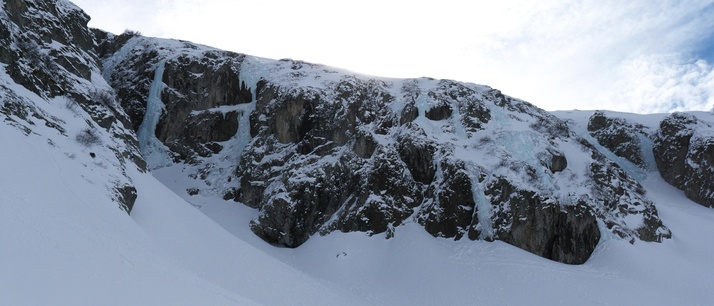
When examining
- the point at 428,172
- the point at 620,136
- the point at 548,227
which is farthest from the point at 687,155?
the point at 428,172

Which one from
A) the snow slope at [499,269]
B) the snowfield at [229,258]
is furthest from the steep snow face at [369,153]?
the snowfield at [229,258]

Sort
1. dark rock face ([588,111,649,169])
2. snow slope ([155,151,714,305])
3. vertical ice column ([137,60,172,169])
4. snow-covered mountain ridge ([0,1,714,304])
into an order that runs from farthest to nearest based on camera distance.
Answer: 1. dark rock face ([588,111,649,169])
2. vertical ice column ([137,60,172,169])
3. snow slope ([155,151,714,305])
4. snow-covered mountain ridge ([0,1,714,304])

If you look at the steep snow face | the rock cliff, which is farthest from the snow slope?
the steep snow face

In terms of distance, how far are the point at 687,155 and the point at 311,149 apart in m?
34.0

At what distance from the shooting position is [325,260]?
1339 inches

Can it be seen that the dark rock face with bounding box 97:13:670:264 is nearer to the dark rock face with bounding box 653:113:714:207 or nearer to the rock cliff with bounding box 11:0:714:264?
the rock cliff with bounding box 11:0:714:264

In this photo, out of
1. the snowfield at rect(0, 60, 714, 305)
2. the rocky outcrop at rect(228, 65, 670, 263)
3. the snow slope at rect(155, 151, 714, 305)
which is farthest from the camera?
the rocky outcrop at rect(228, 65, 670, 263)

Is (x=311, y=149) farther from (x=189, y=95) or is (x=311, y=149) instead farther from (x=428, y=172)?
(x=189, y=95)

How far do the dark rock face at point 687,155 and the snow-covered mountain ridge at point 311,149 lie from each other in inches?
4.9

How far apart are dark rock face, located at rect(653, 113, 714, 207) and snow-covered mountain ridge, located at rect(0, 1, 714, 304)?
0.12 meters

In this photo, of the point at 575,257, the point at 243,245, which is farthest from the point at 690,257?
the point at 243,245

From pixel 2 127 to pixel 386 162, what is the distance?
26.2 m

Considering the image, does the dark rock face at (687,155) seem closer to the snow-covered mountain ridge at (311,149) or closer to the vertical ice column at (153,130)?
the snow-covered mountain ridge at (311,149)

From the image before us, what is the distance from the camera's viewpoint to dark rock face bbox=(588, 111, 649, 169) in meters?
46.2
